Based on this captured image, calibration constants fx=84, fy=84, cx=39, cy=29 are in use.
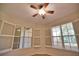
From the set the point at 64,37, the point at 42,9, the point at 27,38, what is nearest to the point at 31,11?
the point at 42,9

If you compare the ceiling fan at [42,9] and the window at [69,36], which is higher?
the ceiling fan at [42,9]

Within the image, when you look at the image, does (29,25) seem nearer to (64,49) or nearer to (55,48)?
(55,48)

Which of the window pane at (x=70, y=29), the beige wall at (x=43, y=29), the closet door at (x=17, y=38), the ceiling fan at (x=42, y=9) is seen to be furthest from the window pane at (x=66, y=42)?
the closet door at (x=17, y=38)

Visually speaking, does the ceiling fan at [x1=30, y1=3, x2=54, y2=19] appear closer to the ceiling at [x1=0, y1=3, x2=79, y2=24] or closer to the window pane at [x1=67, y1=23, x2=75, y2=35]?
the ceiling at [x1=0, y1=3, x2=79, y2=24]

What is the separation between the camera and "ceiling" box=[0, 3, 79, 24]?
5.52ft

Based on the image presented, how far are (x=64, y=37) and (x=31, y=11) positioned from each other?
832 millimetres

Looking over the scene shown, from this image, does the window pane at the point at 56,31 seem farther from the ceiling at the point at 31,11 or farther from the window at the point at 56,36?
the ceiling at the point at 31,11

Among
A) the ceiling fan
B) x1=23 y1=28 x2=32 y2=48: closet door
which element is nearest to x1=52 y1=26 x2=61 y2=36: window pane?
the ceiling fan

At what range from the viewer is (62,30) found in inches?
65.2

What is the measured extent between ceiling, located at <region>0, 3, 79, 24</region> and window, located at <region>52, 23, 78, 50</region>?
9.5 inches

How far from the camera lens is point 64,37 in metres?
1.62

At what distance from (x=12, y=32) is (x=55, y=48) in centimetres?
88

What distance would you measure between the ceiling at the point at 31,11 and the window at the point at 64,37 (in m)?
0.24

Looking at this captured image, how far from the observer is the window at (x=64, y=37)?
5.08 ft
